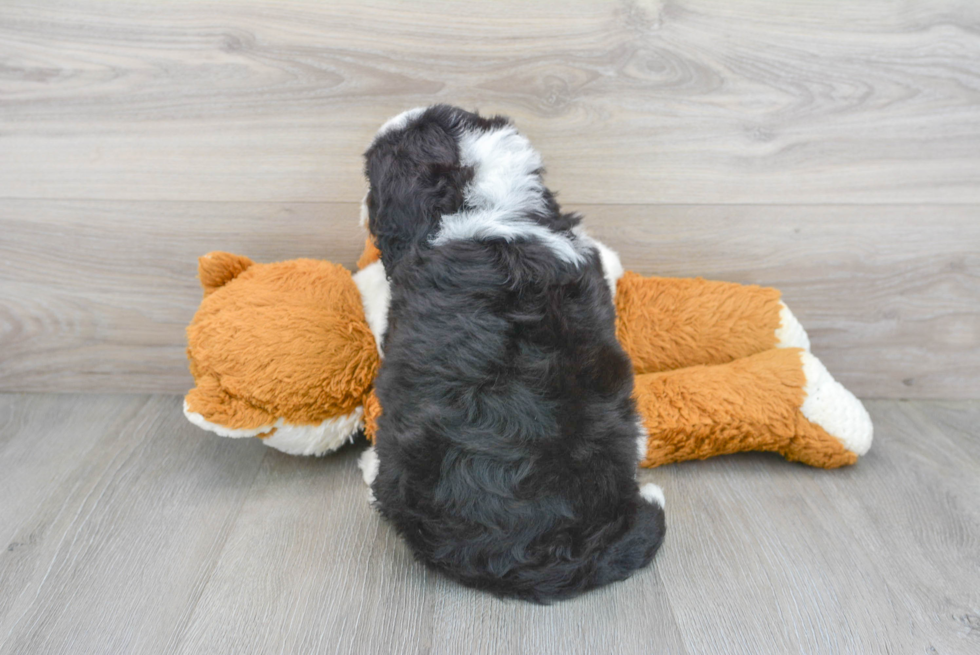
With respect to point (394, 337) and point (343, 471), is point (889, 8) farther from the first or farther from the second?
point (343, 471)

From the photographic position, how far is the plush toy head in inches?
36.6

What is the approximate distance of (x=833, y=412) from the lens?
1.01 metres

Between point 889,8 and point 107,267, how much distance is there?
138cm


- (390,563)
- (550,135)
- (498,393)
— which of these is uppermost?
(550,135)

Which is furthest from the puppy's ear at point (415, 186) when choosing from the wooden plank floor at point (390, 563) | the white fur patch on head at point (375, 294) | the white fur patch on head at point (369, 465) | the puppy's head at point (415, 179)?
the wooden plank floor at point (390, 563)

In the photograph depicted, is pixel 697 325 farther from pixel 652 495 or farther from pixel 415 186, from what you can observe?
pixel 415 186

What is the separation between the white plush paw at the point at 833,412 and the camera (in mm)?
1005

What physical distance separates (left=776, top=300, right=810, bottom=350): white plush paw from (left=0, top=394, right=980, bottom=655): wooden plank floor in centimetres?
19

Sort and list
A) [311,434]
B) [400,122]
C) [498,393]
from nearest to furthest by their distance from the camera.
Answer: [498,393]
[400,122]
[311,434]

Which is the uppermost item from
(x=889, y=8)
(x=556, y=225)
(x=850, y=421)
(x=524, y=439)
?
(x=889, y=8)

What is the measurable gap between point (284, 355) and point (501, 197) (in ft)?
1.26

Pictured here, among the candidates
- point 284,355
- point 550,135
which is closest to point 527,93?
point 550,135

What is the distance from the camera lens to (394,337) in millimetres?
803

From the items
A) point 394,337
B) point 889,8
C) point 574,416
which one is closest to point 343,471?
point 394,337
